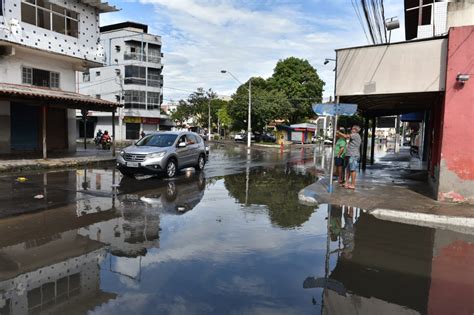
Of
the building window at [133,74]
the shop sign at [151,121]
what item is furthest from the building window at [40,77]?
the shop sign at [151,121]

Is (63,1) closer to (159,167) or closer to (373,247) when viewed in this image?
(159,167)

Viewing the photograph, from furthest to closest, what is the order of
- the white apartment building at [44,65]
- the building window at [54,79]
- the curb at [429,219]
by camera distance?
the building window at [54,79] → the white apartment building at [44,65] → the curb at [429,219]

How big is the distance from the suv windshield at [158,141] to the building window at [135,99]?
129 feet

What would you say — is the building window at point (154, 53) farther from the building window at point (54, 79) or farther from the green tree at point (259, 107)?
the building window at point (54, 79)

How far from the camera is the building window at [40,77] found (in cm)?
1995

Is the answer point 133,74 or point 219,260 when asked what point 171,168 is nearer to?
point 219,260

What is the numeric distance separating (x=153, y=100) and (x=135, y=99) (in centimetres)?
260

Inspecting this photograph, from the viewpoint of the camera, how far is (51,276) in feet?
15.5

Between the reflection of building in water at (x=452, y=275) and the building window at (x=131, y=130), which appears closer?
the reflection of building in water at (x=452, y=275)

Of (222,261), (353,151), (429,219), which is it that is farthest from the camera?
(353,151)

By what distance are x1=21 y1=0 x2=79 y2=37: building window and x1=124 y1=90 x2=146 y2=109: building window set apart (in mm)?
30329

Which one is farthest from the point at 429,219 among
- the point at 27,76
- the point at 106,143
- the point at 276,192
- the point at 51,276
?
the point at 106,143

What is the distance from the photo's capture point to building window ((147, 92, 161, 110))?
53.4 metres

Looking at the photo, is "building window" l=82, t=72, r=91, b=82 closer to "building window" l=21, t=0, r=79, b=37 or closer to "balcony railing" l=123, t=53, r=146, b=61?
"balcony railing" l=123, t=53, r=146, b=61
